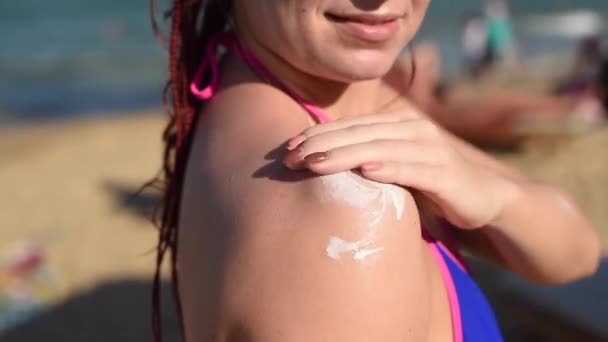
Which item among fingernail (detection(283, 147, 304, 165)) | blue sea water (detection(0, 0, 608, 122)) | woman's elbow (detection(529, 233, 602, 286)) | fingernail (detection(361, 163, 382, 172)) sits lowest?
blue sea water (detection(0, 0, 608, 122))

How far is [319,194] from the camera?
110 cm

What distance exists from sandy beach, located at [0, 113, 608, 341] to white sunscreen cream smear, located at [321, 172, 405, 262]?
3954mm

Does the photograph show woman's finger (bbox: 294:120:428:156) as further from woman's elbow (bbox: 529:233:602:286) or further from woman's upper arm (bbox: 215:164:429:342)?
woman's elbow (bbox: 529:233:602:286)

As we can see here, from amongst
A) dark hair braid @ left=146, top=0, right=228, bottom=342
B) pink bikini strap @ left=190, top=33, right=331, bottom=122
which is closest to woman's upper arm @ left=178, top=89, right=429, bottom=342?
pink bikini strap @ left=190, top=33, right=331, bottom=122

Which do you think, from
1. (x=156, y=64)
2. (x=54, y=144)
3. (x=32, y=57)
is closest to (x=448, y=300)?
(x=54, y=144)

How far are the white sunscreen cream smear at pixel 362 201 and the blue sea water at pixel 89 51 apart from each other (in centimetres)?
1163

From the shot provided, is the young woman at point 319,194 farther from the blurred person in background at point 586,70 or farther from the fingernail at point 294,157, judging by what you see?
the blurred person in background at point 586,70

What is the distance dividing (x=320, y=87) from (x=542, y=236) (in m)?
0.60

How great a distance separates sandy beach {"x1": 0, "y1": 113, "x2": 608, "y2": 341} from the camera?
18.7 feet

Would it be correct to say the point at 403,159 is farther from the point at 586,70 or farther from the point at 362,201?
the point at 586,70

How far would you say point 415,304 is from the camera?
3.68ft

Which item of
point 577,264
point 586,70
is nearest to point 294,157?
point 577,264

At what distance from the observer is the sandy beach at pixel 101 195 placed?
18.7ft

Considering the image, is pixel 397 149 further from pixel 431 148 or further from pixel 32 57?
pixel 32 57
